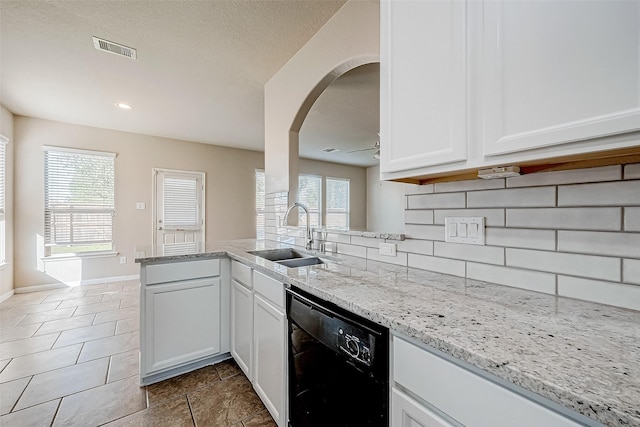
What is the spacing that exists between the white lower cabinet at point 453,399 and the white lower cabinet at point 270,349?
0.70m

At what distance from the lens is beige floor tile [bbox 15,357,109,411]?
5.69ft

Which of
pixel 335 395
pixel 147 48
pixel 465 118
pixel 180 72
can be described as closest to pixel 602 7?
pixel 465 118

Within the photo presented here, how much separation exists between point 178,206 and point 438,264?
16.7 ft

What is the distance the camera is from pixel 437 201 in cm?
131

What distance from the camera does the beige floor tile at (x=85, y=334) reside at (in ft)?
8.13

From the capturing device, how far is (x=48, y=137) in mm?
4145

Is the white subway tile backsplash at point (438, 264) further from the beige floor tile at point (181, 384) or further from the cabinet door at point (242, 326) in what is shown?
the beige floor tile at point (181, 384)

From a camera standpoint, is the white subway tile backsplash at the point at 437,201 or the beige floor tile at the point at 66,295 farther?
the beige floor tile at the point at 66,295

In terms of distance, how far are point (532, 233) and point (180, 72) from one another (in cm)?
319

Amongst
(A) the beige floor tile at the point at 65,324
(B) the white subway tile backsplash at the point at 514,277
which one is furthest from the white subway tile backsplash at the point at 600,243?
(A) the beige floor tile at the point at 65,324

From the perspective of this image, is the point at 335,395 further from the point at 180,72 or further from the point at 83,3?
the point at 180,72

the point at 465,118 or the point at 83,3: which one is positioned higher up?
the point at 83,3

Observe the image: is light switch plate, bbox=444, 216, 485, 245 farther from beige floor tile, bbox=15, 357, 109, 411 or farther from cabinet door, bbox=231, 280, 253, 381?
beige floor tile, bbox=15, 357, 109, 411

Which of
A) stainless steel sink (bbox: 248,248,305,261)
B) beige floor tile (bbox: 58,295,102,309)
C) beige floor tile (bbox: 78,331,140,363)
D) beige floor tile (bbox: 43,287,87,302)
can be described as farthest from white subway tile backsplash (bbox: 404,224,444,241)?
beige floor tile (bbox: 43,287,87,302)
